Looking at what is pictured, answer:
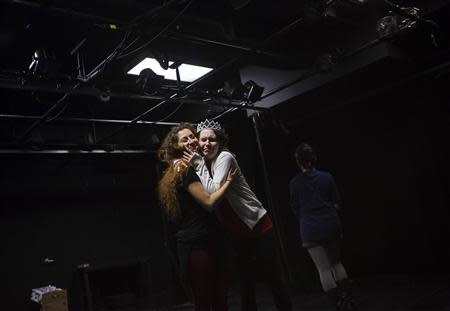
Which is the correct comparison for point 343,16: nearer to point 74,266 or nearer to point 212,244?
point 212,244

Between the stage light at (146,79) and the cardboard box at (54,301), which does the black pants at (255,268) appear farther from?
the cardboard box at (54,301)

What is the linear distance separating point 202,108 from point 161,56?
9.08ft

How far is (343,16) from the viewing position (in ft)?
14.2

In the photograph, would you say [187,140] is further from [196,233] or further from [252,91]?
[252,91]

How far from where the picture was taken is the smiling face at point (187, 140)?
201 centimetres

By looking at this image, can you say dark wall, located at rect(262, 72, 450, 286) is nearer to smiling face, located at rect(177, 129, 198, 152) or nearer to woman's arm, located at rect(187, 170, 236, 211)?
smiling face, located at rect(177, 129, 198, 152)

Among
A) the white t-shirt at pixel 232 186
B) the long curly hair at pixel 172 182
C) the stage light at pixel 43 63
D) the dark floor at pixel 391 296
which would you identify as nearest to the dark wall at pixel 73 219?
the dark floor at pixel 391 296

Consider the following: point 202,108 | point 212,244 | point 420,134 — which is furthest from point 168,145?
point 202,108

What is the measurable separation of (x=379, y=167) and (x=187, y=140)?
13.8 ft

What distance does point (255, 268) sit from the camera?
2127 millimetres

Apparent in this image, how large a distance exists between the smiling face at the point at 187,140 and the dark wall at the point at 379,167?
3494 mm

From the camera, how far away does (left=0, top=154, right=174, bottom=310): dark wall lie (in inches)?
237

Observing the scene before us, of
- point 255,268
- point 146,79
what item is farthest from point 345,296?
point 146,79

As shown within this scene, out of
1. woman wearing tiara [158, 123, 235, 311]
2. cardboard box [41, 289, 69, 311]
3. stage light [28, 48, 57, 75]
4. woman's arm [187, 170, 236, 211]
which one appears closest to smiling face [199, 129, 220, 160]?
woman wearing tiara [158, 123, 235, 311]
